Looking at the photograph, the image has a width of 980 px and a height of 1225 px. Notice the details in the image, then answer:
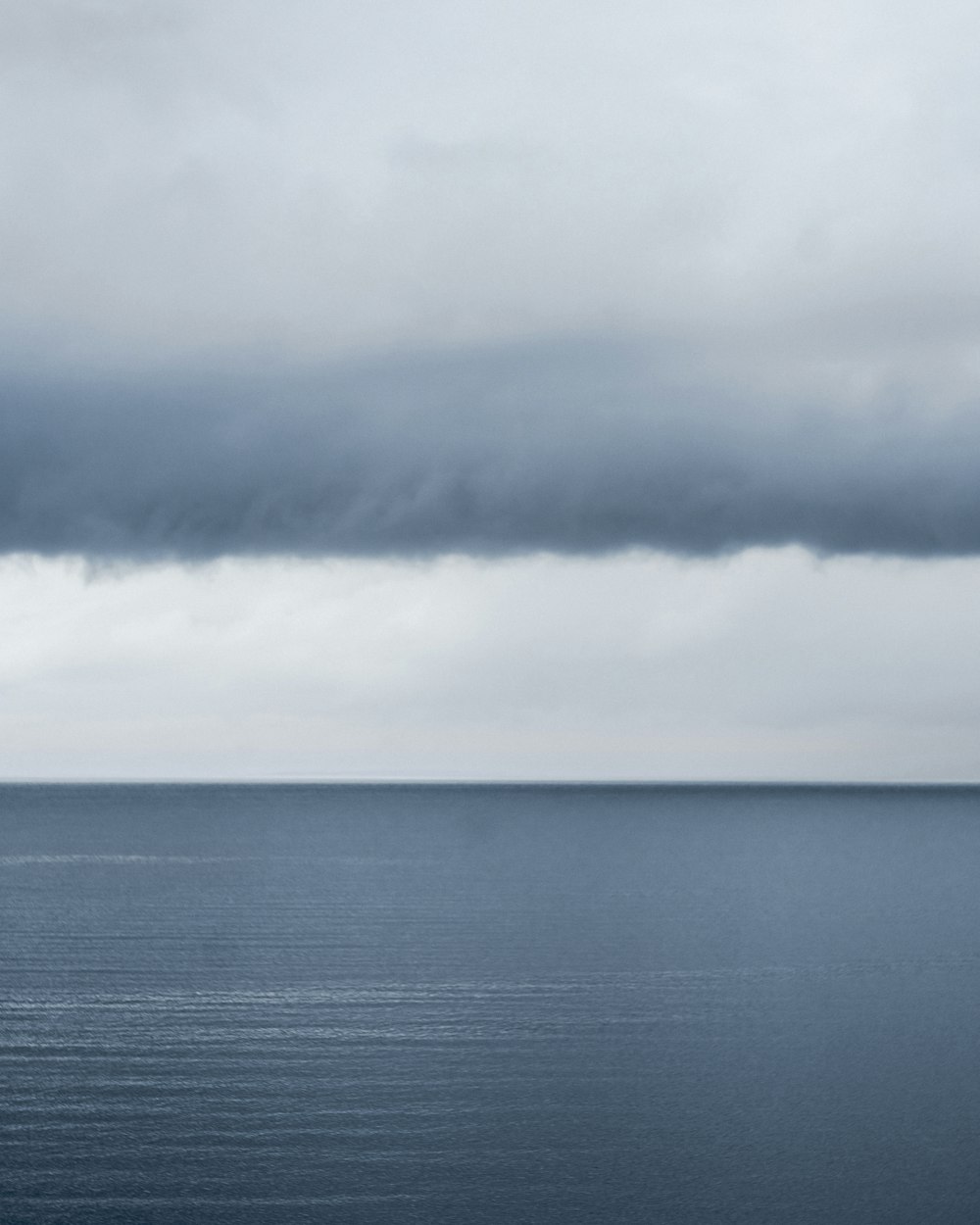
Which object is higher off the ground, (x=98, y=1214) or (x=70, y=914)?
(x=70, y=914)

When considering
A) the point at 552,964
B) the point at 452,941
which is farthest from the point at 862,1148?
the point at 452,941

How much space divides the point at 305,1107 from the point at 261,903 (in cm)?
9308

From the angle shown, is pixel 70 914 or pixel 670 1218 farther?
pixel 70 914

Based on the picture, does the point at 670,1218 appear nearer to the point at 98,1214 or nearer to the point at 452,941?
the point at 98,1214

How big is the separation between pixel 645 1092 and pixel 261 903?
93186 mm

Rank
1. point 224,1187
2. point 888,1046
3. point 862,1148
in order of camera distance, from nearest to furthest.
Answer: point 224,1187 → point 862,1148 → point 888,1046

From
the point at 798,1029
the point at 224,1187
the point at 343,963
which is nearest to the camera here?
the point at 224,1187

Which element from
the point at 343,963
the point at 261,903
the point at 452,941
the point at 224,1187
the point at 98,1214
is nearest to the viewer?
the point at 98,1214

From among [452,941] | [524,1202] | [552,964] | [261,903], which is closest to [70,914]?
[261,903]

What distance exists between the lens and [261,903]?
158750 millimetres

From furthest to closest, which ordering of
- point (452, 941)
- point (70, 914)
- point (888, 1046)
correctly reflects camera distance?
point (70, 914)
point (452, 941)
point (888, 1046)

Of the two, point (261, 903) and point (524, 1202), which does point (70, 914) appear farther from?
point (524, 1202)

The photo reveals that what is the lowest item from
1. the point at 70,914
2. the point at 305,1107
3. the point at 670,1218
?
the point at 670,1218

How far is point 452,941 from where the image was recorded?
417 feet
